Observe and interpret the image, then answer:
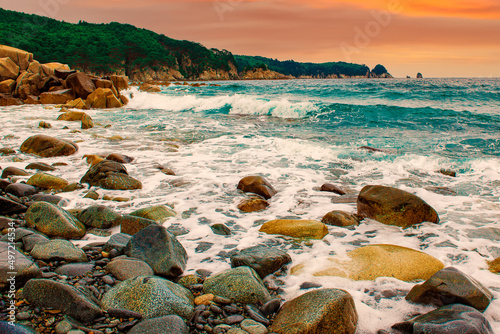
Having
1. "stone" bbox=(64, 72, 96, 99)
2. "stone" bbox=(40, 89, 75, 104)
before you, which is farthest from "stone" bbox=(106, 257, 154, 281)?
"stone" bbox=(40, 89, 75, 104)

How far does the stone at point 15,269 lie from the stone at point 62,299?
189mm

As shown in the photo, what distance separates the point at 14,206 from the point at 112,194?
136cm

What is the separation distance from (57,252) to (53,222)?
2.74ft

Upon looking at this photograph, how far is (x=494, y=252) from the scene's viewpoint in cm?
353

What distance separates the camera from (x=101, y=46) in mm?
82000

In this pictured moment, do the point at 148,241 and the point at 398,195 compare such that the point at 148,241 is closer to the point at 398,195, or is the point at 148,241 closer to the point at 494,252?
the point at 398,195

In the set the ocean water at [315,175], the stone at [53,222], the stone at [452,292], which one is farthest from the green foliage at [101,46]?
the stone at [452,292]

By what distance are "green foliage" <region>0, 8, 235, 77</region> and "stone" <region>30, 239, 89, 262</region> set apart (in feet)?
232

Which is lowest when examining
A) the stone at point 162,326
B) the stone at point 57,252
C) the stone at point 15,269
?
the stone at point 57,252

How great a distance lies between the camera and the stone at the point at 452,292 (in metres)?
2.45

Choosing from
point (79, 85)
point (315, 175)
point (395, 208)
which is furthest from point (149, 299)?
point (79, 85)

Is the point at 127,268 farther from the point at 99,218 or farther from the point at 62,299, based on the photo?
the point at 99,218

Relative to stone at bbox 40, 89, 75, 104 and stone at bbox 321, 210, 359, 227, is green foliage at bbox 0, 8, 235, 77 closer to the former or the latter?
stone at bbox 40, 89, 75, 104

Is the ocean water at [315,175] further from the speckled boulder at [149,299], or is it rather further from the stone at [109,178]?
the speckled boulder at [149,299]
